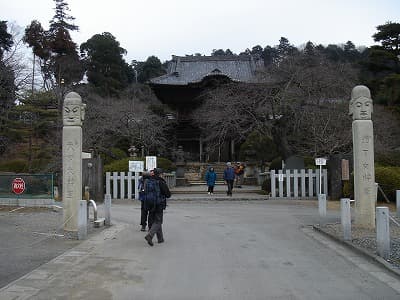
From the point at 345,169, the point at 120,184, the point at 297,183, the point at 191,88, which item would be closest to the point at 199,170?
the point at 191,88

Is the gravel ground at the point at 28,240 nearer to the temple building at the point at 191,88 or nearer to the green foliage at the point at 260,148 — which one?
the green foliage at the point at 260,148

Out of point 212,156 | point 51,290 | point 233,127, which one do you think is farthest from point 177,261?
point 212,156

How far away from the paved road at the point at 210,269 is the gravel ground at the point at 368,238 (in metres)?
0.35

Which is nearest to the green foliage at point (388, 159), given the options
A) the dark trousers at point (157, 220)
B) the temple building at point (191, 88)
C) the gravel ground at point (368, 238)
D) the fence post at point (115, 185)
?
the gravel ground at point (368, 238)

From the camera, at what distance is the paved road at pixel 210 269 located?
239 inches

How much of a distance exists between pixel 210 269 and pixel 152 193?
3198 mm

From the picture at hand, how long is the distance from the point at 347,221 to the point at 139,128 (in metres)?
23.7

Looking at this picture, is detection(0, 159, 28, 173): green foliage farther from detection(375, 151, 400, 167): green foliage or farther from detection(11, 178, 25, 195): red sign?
detection(375, 151, 400, 167): green foliage

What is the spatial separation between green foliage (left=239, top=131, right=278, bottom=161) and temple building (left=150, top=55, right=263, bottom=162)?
4777 millimetres

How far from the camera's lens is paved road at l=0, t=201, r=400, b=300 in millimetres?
6066

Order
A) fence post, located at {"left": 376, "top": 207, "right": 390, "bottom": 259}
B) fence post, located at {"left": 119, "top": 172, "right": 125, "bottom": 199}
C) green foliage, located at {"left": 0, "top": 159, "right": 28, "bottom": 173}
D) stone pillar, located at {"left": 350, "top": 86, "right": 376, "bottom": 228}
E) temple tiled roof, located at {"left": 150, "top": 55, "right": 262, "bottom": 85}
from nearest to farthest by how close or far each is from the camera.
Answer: fence post, located at {"left": 376, "top": 207, "right": 390, "bottom": 259} → stone pillar, located at {"left": 350, "top": 86, "right": 376, "bottom": 228} → fence post, located at {"left": 119, "top": 172, "right": 125, "bottom": 199} → green foliage, located at {"left": 0, "top": 159, "right": 28, "bottom": 173} → temple tiled roof, located at {"left": 150, "top": 55, "right": 262, "bottom": 85}

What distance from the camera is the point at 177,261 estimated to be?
8.20 metres

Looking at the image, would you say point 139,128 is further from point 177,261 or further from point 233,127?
point 177,261

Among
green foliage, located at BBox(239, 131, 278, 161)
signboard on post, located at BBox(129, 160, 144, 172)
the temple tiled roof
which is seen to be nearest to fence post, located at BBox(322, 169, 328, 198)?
signboard on post, located at BBox(129, 160, 144, 172)
